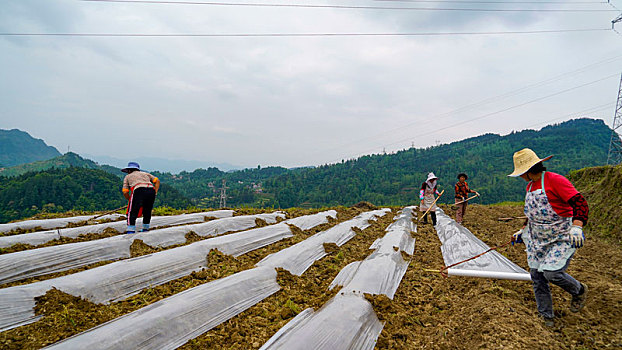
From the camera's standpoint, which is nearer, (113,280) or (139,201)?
(113,280)

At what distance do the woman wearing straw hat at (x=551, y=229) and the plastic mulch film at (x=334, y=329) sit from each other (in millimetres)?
1681

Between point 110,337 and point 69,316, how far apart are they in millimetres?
835

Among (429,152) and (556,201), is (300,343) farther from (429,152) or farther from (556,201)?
(429,152)

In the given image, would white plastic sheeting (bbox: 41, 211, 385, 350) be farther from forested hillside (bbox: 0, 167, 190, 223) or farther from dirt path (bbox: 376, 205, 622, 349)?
forested hillside (bbox: 0, 167, 190, 223)

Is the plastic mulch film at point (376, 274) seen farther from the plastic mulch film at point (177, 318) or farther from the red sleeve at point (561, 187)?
the red sleeve at point (561, 187)

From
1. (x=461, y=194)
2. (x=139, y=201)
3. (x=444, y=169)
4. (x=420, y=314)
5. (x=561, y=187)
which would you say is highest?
(x=444, y=169)

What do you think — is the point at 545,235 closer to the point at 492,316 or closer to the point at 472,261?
the point at 492,316

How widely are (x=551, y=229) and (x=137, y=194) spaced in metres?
6.50

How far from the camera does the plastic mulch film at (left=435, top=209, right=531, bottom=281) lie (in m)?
3.39

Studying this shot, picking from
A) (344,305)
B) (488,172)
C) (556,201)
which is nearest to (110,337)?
(344,305)

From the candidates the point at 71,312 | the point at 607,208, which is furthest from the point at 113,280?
the point at 607,208

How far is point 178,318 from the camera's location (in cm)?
268

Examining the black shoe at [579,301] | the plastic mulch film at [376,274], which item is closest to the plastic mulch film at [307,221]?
the plastic mulch film at [376,274]

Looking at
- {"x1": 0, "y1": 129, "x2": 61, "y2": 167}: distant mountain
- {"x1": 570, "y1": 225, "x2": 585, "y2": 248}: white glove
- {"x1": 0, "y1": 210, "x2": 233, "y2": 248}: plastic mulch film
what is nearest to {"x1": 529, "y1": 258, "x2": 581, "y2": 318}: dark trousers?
{"x1": 570, "y1": 225, "x2": 585, "y2": 248}: white glove
